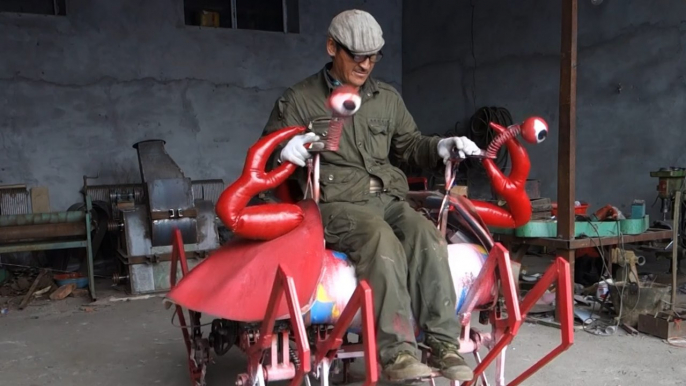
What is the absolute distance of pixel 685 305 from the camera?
451 cm

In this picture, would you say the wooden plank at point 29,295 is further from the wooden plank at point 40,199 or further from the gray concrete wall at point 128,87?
the gray concrete wall at point 128,87

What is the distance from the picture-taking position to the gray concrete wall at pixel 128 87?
6781mm

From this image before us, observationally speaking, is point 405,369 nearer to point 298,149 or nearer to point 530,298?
point 530,298

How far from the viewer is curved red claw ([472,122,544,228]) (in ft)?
7.74

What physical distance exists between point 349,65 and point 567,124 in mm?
2081

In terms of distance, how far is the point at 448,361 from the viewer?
6.62ft

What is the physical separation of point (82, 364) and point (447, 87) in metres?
6.26

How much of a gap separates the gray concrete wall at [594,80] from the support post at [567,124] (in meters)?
2.52

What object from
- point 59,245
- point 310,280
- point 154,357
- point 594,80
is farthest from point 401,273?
point 594,80

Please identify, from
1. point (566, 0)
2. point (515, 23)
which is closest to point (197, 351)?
point (566, 0)

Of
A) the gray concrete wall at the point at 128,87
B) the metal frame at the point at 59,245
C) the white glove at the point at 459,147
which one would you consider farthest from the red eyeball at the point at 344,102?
the gray concrete wall at the point at 128,87

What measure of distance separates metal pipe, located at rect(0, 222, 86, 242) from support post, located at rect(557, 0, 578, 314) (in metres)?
4.21

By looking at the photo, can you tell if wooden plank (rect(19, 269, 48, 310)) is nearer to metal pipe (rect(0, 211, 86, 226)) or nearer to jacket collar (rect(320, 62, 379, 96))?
metal pipe (rect(0, 211, 86, 226))

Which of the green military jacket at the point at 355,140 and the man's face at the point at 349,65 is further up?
the man's face at the point at 349,65
